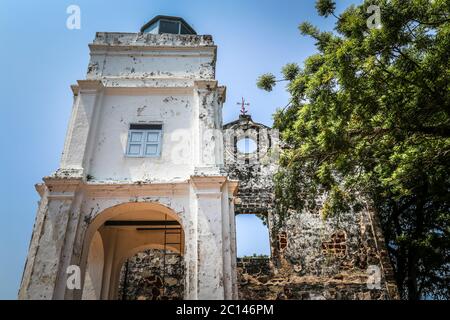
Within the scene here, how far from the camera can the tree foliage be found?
235 inches

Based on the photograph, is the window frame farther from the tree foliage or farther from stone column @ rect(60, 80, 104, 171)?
the tree foliage

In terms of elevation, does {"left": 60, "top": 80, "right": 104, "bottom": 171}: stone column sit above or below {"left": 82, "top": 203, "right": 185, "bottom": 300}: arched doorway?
above

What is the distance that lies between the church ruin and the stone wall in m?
0.03

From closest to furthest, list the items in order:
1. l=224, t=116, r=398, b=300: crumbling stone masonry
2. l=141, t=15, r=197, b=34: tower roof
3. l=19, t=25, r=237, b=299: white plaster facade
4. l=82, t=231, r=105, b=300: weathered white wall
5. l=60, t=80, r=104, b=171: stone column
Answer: l=19, t=25, r=237, b=299: white plaster facade
l=60, t=80, r=104, b=171: stone column
l=82, t=231, r=105, b=300: weathered white wall
l=141, t=15, r=197, b=34: tower roof
l=224, t=116, r=398, b=300: crumbling stone masonry

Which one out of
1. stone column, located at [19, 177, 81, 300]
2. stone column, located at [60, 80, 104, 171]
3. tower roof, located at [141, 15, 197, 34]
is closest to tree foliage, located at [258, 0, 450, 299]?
tower roof, located at [141, 15, 197, 34]

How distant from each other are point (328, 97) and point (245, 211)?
5290mm

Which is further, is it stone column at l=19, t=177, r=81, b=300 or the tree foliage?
the tree foliage

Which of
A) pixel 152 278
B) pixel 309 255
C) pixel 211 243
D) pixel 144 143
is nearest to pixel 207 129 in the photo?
pixel 144 143

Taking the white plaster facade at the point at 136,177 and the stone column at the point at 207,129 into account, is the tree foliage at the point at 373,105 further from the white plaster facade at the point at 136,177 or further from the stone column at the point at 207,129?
the white plaster facade at the point at 136,177

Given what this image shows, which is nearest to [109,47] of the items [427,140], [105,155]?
[105,155]

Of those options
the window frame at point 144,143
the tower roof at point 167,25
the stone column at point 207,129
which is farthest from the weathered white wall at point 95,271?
the tower roof at point 167,25

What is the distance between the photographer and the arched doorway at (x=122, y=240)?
24.6ft
